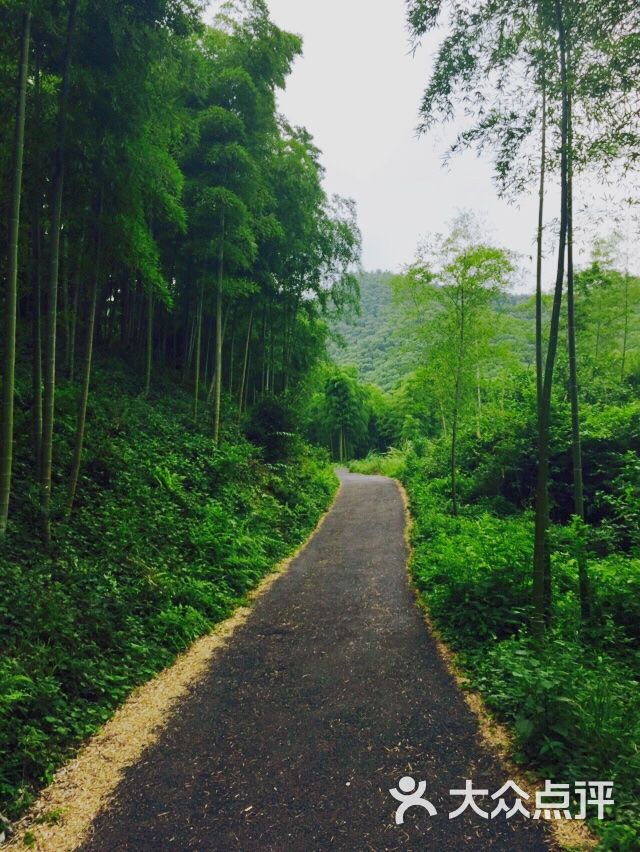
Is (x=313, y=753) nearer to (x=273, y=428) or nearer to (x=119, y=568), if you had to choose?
(x=119, y=568)

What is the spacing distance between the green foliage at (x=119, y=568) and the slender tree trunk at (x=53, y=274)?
0.72 ft

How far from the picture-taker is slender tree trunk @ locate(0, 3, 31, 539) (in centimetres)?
424

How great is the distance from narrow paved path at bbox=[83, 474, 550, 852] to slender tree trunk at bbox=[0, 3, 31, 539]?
→ 282 centimetres

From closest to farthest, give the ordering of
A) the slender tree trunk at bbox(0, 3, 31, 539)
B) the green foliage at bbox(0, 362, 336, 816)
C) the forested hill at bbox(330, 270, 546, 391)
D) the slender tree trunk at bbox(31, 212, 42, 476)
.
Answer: the green foliage at bbox(0, 362, 336, 816), the slender tree trunk at bbox(0, 3, 31, 539), the slender tree trunk at bbox(31, 212, 42, 476), the forested hill at bbox(330, 270, 546, 391)

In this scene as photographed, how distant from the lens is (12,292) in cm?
437

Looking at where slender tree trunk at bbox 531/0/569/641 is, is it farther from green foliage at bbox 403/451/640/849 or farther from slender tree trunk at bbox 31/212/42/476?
slender tree trunk at bbox 31/212/42/476

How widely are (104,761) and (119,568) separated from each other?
2.33 metres

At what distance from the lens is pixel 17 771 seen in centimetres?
289

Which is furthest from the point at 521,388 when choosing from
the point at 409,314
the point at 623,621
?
the point at 623,621

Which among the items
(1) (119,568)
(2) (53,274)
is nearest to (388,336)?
(2) (53,274)

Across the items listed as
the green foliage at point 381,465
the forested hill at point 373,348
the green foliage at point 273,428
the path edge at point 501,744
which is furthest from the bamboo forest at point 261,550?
the forested hill at point 373,348

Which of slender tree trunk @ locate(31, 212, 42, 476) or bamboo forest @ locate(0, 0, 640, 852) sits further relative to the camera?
slender tree trunk @ locate(31, 212, 42, 476)

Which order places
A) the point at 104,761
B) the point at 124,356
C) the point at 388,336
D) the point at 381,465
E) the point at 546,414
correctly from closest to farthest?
1. the point at 104,761
2. the point at 546,414
3. the point at 124,356
4. the point at 388,336
5. the point at 381,465

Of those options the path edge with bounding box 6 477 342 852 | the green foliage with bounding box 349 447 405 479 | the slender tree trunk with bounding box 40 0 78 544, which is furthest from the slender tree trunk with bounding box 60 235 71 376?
the green foliage with bounding box 349 447 405 479
